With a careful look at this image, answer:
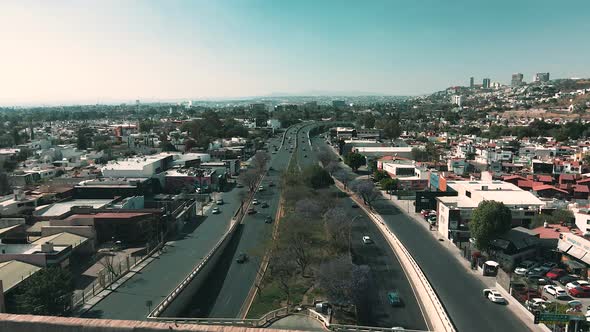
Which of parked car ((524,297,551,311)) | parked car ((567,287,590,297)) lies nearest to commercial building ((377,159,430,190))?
parked car ((567,287,590,297))

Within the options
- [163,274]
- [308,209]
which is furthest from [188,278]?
[308,209]

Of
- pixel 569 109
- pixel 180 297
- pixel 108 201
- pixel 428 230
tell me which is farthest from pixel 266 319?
pixel 569 109

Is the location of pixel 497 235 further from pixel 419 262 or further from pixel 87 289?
pixel 87 289

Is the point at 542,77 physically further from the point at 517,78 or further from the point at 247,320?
the point at 247,320

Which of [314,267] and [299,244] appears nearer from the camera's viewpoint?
[314,267]

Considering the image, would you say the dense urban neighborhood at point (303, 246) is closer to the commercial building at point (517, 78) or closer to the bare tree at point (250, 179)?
the bare tree at point (250, 179)

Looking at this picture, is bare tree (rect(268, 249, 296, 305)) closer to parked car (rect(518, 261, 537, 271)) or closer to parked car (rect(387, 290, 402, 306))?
parked car (rect(387, 290, 402, 306))
